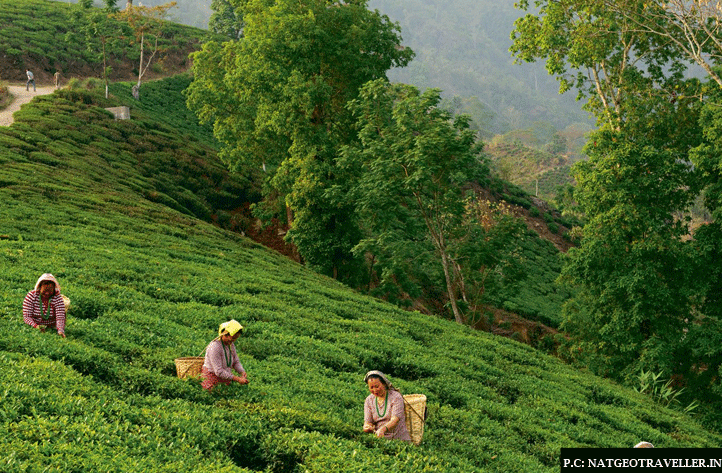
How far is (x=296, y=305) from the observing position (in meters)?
20.0

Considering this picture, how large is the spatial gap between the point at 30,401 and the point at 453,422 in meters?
8.31

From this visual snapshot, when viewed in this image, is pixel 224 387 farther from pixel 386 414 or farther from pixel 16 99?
pixel 16 99

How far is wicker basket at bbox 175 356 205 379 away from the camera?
35.1ft

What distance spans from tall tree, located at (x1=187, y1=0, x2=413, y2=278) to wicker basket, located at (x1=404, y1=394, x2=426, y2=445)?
22.5m

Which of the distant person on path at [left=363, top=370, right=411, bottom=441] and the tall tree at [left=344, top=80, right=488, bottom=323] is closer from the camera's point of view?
the distant person on path at [left=363, top=370, right=411, bottom=441]

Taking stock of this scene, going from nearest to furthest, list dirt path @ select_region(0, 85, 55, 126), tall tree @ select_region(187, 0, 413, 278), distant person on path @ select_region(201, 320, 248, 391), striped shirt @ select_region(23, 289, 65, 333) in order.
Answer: distant person on path @ select_region(201, 320, 248, 391) → striped shirt @ select_region(23, 289, 65, 333) → tall tree @ select_region(187, 0, 413, 278) → dirt path @ select_region(0, 85, 55, 126)

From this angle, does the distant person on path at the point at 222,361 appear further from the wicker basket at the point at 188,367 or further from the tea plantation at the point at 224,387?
the tea plantation at the point at 224,387

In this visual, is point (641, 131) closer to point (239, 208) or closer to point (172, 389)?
point (172, 389)

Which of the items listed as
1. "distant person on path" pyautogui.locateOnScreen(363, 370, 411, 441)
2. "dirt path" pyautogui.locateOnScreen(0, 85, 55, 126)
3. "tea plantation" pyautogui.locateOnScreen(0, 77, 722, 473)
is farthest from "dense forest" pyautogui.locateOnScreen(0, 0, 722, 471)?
"dirt path" pyautogui.locateOnScreen(0, 85, 55, 126)

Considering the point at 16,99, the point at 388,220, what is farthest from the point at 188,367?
the point at 16,99

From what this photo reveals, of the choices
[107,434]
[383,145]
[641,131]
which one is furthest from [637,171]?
[107,434]

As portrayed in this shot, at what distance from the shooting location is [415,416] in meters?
10.2

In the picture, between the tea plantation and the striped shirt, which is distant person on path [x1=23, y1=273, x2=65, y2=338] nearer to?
the striped shirt

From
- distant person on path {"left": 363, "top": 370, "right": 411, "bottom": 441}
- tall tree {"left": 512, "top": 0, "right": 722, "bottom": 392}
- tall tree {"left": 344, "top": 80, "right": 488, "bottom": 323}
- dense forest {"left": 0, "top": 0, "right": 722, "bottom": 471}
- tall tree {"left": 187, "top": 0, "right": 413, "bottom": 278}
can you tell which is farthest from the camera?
tall tree {"left": 187, "top": 0, "right": 413, "bottom": 278}
